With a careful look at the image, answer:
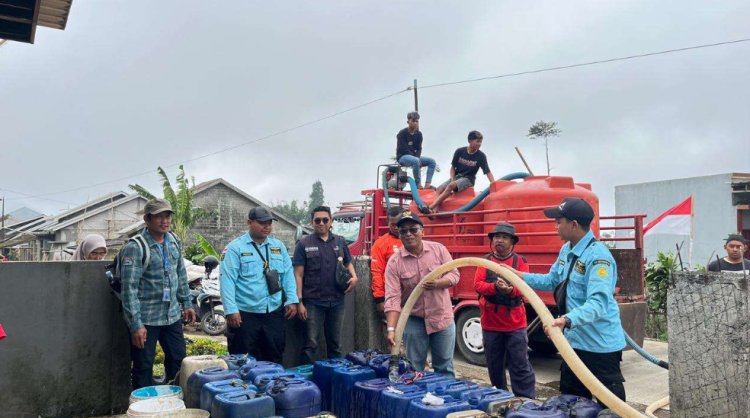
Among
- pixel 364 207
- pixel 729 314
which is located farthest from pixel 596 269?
pixel 364 207

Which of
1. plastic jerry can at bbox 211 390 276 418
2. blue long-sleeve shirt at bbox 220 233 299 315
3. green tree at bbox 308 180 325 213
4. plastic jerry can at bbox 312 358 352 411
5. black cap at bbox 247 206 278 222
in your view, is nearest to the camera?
plastic jerry can at bbox 211 390 276 418

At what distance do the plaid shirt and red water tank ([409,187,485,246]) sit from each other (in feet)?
13.5

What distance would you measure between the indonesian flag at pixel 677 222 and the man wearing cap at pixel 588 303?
5576mm

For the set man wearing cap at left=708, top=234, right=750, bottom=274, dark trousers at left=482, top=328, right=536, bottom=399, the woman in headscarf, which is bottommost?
dark trousers at left=482, top=328, right=536, bottom=399

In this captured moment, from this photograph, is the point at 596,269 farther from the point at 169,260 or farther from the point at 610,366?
the point at 169,260

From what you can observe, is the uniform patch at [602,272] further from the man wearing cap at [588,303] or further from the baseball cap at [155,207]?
the baseball cap at [155,207]

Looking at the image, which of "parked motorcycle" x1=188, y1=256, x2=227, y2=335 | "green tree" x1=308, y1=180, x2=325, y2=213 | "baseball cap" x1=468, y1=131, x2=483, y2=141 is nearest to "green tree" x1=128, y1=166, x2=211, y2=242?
"parked motorcycle" x1=188, y1=256, x2=227, y2=335

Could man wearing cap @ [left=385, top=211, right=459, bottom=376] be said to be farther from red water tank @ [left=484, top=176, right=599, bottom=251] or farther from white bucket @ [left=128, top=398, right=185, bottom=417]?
red water tank @ [left=484, top=176, right=599, bottom=251]

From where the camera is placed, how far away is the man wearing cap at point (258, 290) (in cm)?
433

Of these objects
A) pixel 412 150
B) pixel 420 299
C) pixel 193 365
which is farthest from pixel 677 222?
pixel 193 365

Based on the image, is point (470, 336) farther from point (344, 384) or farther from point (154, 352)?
point (154, 352)

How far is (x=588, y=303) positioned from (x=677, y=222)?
251 inches

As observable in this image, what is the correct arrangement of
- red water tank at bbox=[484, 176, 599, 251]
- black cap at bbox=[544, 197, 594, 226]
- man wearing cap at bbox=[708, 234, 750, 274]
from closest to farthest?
black cap at bbox=[544, 197, 594, 226] < man wearing cap at bbox=[708, 234, 750, 274] < red water tank at bbox=[484, 176, 599, 251]

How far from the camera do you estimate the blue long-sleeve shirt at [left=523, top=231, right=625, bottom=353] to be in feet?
9.93
